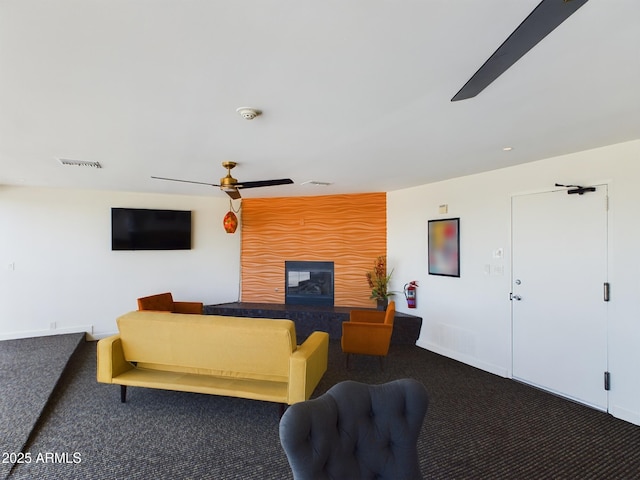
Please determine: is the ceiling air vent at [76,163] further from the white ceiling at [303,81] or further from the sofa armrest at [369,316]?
the sofa armrest at [369,316]

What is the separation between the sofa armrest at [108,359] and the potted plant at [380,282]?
380 centimetres

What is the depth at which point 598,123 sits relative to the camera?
264cm

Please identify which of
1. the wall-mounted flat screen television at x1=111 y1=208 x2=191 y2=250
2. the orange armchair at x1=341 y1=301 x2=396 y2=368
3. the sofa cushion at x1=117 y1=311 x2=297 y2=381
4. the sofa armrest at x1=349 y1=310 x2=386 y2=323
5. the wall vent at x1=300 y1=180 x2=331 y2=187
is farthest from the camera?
the wall-mounted flat screen television at x1=111 y1=208 x2=191 y2=250

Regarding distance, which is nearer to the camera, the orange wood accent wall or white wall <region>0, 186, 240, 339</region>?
white wall <region>0, 186, 240, 339</region>

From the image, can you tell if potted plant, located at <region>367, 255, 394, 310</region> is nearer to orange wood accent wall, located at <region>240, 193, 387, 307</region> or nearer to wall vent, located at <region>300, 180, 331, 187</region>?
orange wood accent wall, located at <region>240, 193, 387, 307</region>

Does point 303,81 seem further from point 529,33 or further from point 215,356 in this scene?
point 215,356

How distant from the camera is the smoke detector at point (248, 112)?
232cm

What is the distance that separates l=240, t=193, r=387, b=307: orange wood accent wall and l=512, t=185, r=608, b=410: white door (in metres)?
2.49

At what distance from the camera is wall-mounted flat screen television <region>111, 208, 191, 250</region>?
581cm

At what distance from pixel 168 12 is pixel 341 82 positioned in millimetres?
952

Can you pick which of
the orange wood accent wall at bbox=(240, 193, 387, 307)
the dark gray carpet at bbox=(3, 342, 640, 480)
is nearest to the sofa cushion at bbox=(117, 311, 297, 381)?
the dark gray carpet at bbox=(3, 342, 640, 480)

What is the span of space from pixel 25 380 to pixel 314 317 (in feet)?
12.5

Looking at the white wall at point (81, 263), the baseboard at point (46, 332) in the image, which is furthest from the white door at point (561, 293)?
the baseboard at point (46, 332)

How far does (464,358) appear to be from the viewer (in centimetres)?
462
